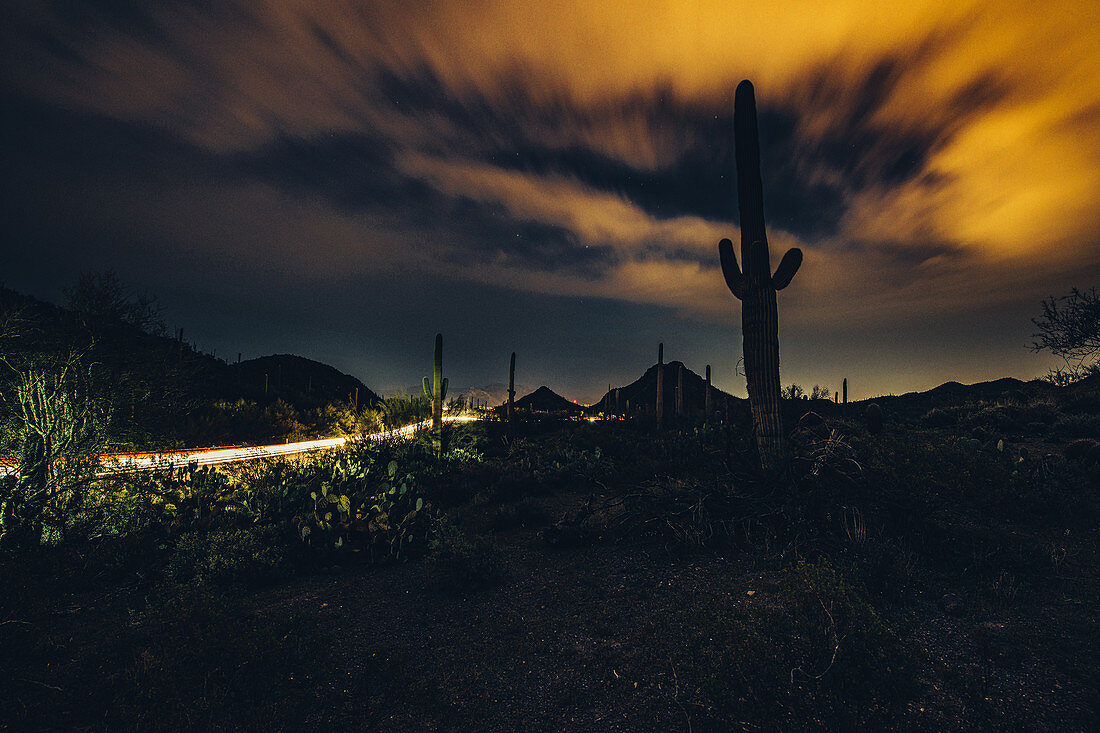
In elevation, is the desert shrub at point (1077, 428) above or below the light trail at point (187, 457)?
above

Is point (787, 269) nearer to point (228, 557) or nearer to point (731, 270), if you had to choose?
point (731, 270)

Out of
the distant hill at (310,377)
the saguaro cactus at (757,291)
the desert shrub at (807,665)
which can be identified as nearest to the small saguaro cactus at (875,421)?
the saguaro cactus at (757,291)

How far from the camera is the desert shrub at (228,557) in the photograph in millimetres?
5242

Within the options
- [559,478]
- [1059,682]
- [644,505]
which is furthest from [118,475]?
[1059,682]

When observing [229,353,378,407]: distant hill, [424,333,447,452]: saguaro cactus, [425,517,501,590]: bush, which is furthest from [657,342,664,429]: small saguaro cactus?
[229,353,378,407]: distant hill

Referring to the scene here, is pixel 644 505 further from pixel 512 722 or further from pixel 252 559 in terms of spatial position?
pixel 252 559

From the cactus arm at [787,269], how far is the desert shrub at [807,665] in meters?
4.70

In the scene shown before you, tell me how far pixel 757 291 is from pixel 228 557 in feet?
28.4

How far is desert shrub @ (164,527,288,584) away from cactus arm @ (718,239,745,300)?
8157 mm

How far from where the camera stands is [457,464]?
11695 millimetres

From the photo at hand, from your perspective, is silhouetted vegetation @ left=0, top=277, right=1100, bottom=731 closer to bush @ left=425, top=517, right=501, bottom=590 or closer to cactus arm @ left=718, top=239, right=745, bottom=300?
bush @ left=425, top=517, right=501, bottom=590

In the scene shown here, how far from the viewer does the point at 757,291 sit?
281 inches

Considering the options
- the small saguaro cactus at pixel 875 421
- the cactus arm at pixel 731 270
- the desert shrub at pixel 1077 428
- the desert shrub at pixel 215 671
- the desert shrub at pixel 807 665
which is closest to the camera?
the desert shrub at pixel 807 665

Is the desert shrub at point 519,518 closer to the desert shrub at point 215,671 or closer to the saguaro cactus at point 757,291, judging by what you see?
the desert shrub at point 215,671
